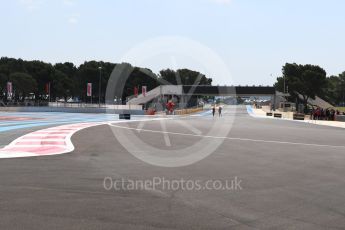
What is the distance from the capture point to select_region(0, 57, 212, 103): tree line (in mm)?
101312

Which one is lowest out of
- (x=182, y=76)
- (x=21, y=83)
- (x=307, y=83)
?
(x=21, y=83)

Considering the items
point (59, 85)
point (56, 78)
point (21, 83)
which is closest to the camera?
point (21, 83)

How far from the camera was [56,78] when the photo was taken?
376 feet

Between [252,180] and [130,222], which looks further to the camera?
[252,180]

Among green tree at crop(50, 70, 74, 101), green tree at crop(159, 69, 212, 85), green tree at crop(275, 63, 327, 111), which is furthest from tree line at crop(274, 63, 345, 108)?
green tree at crop(50, 70, 74, 101)

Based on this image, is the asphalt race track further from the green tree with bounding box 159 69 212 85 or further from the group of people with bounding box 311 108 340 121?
the green tree with bounding box 159 69 212 85

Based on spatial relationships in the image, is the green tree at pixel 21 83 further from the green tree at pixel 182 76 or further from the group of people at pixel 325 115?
the group of people at pixel 325 115

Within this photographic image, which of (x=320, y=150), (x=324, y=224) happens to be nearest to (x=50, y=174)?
(x=324, y=224)

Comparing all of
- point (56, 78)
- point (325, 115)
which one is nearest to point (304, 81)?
point (325, 115)

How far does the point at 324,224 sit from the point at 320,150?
10.6m

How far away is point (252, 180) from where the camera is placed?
29.8ft

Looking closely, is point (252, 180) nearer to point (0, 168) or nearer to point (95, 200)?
point (95, 200)

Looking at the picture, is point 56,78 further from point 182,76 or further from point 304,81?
point 304,81

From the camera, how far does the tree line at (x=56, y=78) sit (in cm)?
10131
